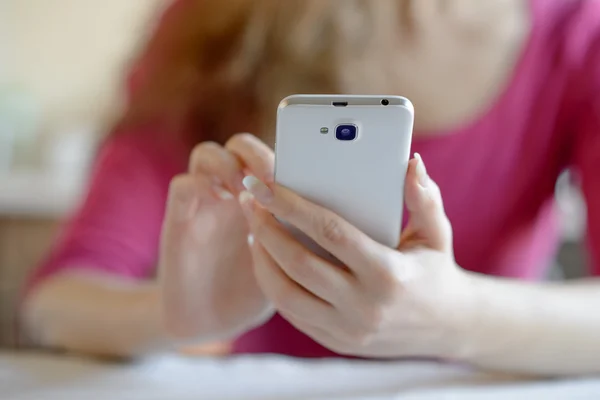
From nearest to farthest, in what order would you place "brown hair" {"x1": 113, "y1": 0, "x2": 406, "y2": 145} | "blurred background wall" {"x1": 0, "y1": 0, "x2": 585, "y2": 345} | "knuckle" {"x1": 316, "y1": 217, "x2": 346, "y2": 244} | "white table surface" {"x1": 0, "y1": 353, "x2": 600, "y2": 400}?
"knuckle" {"x1": 316, "y1": 217, "x2": 346, "y2": 244}
"white table surface" {"x1": 0, "y1": 353, "x2": 600, "y2": 400}
"brown hair" {"x1": 113, "y1": 0, "x2": 406, "y2": 145}
"blurred background wall" {"x1": 0, "y1": 0, "x2": 585, "y2": 345}

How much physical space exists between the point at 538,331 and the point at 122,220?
0.34m

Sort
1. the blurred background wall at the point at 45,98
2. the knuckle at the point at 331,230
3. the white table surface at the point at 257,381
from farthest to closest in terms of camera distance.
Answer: the blurred background wall at the point at 45,98 < the white table surface at the point at 257,381 < the knuckle at the point at 331,230

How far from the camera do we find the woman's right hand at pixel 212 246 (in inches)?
13.1

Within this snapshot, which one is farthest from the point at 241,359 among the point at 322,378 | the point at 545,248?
the point at 545,248

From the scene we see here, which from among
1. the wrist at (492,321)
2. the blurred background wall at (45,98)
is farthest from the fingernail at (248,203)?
the blurred background wall at (45,98)

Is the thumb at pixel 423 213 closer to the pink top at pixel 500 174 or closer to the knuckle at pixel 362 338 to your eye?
the knuckle at pixel 362 338

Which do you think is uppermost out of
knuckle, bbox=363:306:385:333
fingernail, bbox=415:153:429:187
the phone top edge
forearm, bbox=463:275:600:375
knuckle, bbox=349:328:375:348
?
the phone top edge

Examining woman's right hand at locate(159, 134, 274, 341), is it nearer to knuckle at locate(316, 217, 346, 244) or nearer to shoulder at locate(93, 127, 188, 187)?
knuckle at locate(316, 217, 346, 244)

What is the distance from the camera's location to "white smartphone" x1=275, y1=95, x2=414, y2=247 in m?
0.27

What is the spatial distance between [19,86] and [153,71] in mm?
789

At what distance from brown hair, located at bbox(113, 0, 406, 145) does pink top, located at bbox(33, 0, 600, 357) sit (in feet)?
0.14

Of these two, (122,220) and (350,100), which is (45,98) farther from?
(350,100)

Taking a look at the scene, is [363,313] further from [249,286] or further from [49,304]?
[49,304]

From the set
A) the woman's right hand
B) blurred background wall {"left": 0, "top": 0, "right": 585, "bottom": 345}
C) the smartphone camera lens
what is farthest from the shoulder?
blurred background wall {"left": 0, "top": 0, "right": 585, "bottom": 345}
